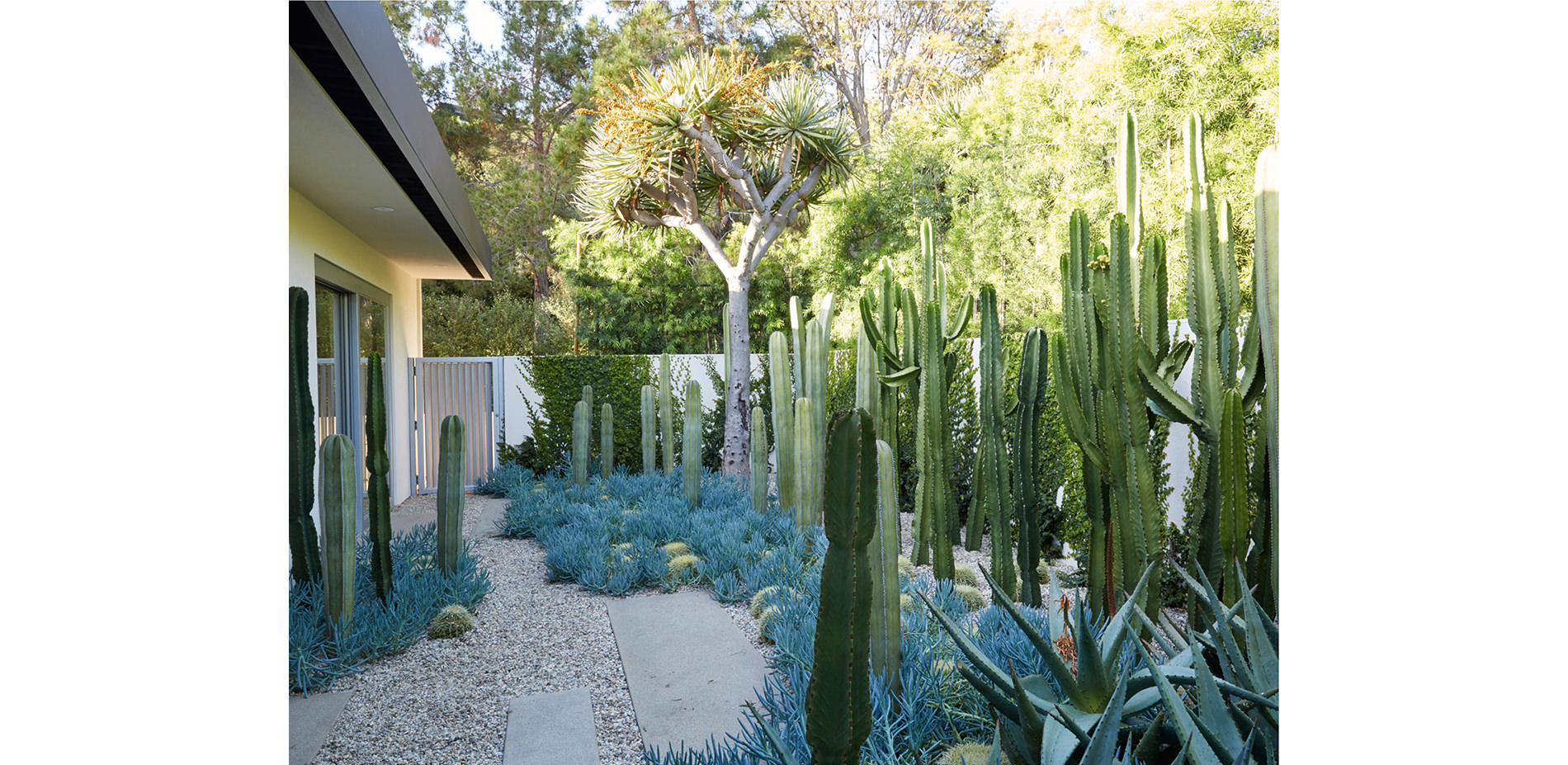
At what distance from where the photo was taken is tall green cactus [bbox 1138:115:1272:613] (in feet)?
8.15

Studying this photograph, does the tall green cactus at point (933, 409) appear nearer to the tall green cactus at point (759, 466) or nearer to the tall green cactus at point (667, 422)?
the tall green cactus at point (759, 466)

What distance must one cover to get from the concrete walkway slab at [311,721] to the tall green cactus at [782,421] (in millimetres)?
2949

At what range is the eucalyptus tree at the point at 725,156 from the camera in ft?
23.3

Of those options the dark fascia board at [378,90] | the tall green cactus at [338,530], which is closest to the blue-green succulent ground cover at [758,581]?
the tall green cactus at [338,530]

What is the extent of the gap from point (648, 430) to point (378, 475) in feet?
13.3

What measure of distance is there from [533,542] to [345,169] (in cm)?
281

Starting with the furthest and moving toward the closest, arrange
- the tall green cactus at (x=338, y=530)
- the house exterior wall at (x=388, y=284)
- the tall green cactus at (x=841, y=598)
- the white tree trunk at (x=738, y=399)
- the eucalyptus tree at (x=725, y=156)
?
the white tree trunk at (x=738, y=399) < the eucalyptus tree at (x=725, y=156) < the house exterior wall at (x=388, y=284) < the tall green cactus at (x=338, y=530) < the tall green cactus at (x=841, y=598)

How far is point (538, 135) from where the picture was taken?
1546 centimetres

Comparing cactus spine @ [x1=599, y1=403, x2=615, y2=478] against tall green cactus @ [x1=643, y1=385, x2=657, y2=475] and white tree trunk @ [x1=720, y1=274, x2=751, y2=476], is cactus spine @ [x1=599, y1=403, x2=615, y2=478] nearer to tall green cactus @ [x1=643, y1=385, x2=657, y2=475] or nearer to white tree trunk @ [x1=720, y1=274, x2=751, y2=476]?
tall green cactus @ [x1=643, y1=385, x2=657, y2=475]

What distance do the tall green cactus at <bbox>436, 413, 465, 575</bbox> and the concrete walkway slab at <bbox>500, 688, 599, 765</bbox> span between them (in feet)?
4.29

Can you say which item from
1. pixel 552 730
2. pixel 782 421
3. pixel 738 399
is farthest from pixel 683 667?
pixel 738 399

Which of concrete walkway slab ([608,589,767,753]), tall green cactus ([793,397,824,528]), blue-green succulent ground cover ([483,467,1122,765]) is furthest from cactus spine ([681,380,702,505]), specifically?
concrete walkway slab ([608,589,767,753])
